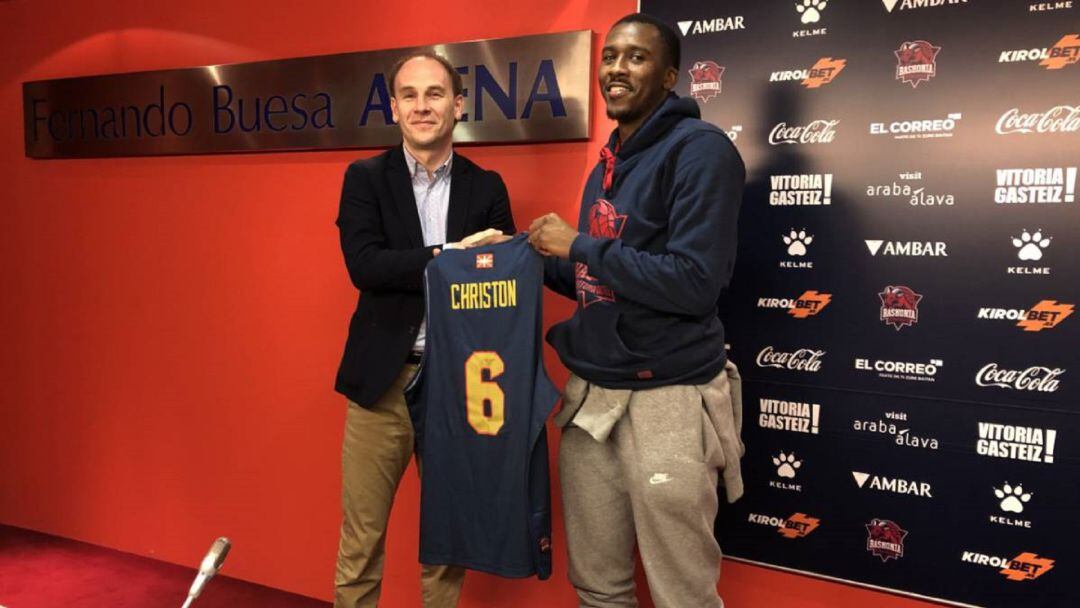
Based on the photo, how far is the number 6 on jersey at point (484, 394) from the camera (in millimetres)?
Result: 1968

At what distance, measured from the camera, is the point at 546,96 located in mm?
2336

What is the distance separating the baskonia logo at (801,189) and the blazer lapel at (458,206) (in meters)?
0.82

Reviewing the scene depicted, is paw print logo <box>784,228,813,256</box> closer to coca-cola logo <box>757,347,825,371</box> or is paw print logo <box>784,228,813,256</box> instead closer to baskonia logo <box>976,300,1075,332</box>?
coca-cola logo <box>757,347,825,371</box>

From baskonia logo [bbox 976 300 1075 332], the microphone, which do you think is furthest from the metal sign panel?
the microphone

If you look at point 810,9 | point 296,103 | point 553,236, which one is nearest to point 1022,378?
point 810,9

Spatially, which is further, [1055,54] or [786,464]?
[786,464]

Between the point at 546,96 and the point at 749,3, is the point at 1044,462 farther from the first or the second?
the point at 546,96

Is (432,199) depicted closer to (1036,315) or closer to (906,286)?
(906,286)

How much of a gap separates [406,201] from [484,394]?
0.55m

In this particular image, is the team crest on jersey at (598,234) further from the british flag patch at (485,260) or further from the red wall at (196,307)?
the red wall at (196,307)

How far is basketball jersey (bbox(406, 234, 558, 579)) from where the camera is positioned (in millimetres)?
1945

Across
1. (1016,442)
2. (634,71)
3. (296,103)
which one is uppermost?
(296,103)

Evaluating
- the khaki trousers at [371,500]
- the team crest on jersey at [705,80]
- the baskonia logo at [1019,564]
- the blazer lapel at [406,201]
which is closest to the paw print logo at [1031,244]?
the baskonia logo at [1019,564]

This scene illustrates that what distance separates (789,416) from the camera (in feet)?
7.00
